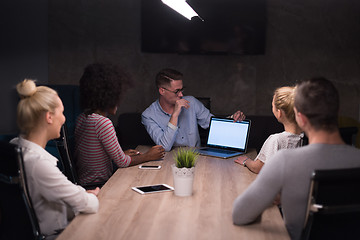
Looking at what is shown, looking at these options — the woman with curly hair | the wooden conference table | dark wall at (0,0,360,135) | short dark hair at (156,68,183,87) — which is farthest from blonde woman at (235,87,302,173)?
dark wall at (0,0,360,135)

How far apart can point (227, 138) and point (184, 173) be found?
1295 millimetres

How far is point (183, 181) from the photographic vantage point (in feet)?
6.62

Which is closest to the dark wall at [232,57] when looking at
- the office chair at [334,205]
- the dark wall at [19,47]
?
the dark wall at [19,47]

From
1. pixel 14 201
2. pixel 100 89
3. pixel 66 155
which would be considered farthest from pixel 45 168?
pixel 100 89

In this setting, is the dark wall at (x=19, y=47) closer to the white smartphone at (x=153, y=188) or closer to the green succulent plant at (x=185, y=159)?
the white smartphone at (x=153, y=188)

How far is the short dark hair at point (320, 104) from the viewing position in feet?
5.18

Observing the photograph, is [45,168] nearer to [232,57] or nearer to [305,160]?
[305,160]

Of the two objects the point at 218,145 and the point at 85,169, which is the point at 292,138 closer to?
the point at 218,145

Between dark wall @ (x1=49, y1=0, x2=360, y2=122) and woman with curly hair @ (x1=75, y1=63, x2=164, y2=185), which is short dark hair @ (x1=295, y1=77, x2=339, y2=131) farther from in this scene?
dark wall @ (x1=49, y1=0, x2=360, y2=122)

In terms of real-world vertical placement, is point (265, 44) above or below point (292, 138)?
above

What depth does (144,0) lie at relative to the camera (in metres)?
5.34

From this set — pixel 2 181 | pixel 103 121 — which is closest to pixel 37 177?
pixel 2 181

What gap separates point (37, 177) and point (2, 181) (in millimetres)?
160

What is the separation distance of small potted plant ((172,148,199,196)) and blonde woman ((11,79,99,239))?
415 mm
